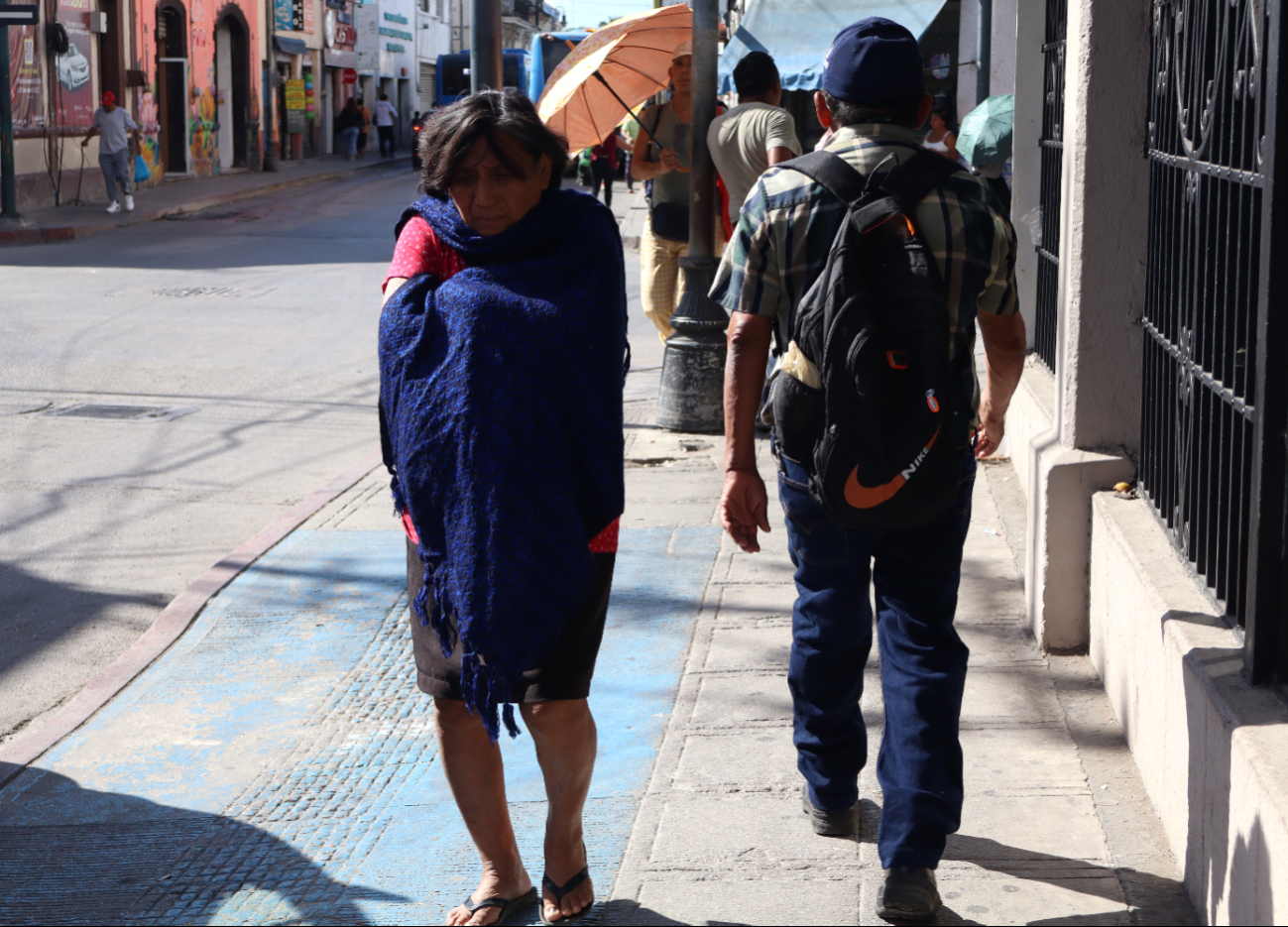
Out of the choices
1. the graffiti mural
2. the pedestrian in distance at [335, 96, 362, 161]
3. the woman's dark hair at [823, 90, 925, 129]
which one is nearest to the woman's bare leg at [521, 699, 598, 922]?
the woman's dark hair at [823, 90, 925, 129]

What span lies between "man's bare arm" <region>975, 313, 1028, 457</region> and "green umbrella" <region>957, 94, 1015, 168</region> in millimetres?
5331

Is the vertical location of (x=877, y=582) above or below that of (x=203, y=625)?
above

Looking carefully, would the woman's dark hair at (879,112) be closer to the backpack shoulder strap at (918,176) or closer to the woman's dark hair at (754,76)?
the backpack shoulder strap at (918,176)

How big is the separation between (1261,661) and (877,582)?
0.78 meters

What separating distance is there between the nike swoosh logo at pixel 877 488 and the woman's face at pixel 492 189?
0.83 m

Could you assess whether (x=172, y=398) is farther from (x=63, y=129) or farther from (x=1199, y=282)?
(x=63, y=129)

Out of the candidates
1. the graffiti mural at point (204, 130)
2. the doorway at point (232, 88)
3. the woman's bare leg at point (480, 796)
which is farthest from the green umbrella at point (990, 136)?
the doorway at point (232, 88)

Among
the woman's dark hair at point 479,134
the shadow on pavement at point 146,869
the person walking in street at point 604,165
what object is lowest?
the shadow on pavement at point 146,869

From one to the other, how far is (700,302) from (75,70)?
22.1 meters

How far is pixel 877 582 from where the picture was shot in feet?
10.3

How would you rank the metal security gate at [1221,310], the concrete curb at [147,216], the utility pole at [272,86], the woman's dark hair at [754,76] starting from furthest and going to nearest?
the utility pole at [272,86], the concrete curb at [147,216], the woman's dark hair at [754,76], the metal security gate at [1221,310]

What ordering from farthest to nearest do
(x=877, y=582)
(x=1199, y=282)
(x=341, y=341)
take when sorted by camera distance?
1. (x=341, y=341)
2. (x=1199, y=282)
3. (x=877, y=582)

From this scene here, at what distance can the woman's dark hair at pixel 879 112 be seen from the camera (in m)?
3.05

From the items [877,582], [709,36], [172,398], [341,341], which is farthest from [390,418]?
[341,341]
